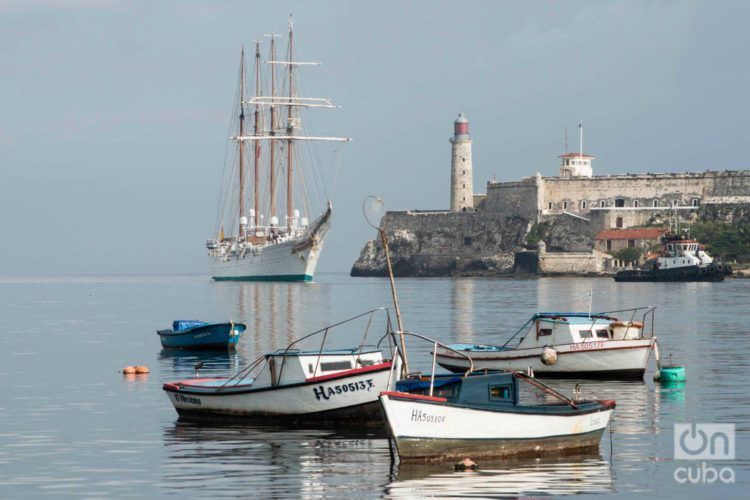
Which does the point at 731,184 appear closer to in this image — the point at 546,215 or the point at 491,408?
the point at 546,215

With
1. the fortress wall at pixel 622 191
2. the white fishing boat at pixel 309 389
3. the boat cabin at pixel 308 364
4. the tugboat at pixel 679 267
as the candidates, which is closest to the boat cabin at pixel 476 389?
the white fishing boat at pixel 309 389

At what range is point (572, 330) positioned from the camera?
3297 cm

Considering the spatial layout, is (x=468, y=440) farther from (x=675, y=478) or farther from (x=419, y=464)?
(x=675, y=478)

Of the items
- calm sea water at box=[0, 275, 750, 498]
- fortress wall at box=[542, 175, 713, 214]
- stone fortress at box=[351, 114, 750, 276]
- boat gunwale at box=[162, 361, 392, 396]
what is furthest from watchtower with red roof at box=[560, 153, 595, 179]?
boat gunwale at box=[162, 361, 392, 396]

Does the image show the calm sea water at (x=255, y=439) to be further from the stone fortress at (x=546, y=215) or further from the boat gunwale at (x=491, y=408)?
the stone fortress at (x=546, y=215)

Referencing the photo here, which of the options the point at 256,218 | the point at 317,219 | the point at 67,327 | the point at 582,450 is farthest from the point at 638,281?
the point at 582,450

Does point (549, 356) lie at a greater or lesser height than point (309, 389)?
greater

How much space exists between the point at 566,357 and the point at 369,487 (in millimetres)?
14206

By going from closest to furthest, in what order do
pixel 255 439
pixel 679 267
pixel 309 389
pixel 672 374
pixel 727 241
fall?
pixel 255 439
pixel 309 389
pixel 672 374
pixel 679 267
pixel 727 241

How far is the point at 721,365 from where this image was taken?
3669cm

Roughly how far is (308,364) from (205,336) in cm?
1930

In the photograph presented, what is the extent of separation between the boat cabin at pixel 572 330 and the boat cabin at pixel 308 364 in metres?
9.10

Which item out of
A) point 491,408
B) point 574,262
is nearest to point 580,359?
point 491,408

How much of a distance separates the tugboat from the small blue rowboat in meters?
78.6
